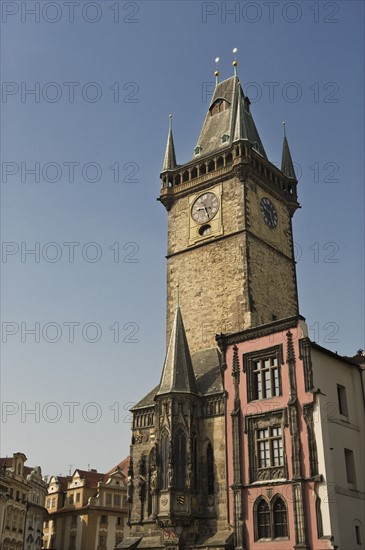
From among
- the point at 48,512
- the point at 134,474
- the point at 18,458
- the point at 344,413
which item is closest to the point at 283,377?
the point at 344,413

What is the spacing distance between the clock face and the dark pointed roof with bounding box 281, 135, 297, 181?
7.51 m

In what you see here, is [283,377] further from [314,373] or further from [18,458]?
[18,458]

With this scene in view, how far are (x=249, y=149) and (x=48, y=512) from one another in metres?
48.7

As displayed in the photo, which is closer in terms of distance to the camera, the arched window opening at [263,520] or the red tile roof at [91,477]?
the arched window opening at [263,520]

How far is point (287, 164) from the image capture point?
48.3 meters

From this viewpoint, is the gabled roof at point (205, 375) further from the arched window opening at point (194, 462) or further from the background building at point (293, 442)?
the arched window opening at point (194, 462)

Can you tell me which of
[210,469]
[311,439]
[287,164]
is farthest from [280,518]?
[287,164]

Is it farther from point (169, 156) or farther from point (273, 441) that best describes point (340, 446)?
point (169, 156)

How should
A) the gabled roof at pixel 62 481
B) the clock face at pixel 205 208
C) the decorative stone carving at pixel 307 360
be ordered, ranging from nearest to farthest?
the decorative stone carving at pixel 307 360 → the clock face at pixel 205 208 → the gabled roof at pixel 62 481

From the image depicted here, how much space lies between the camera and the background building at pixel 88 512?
64188mm

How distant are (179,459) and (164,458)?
2.52ft

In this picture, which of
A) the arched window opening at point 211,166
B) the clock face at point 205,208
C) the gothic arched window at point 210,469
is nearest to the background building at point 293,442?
the gothic arched window at point 210,469

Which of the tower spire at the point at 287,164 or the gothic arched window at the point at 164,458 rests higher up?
the tower spire at the point at 287,164

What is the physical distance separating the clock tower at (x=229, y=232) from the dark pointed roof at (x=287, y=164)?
0.38 feet
